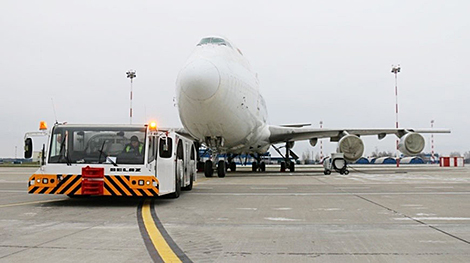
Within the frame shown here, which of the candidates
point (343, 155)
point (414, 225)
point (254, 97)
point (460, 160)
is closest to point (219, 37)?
point (254, 97)

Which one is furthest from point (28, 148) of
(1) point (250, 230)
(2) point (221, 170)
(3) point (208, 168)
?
(2) point (221, 170)

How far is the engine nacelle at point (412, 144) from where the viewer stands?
2581 cm

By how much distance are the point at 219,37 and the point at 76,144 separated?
422 inches

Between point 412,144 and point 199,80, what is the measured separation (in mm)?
15494

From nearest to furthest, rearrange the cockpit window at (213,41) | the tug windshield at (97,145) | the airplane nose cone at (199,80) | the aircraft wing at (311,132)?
the tug windshield at (97,145), the airplane nose cone at (199,80), the cockpit window at (213,41), the aircraft wing at (311,132)

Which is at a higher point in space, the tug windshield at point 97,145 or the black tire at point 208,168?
the tug windshield at point 97,145

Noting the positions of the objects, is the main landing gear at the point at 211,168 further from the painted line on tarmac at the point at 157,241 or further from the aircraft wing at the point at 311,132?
the painted line on tarmac at the point at 157,241

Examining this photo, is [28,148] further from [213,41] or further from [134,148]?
[213,41]

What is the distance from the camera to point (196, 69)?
15.8m

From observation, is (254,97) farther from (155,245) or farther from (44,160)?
(155,245)

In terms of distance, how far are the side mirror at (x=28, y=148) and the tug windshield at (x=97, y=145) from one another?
0.38 m

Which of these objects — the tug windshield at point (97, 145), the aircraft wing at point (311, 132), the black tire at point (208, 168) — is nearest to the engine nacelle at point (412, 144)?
the aircraft wing at point (311, 132)

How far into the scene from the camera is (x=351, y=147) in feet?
77.8

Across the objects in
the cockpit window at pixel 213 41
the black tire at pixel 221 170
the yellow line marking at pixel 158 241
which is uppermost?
the cockpit window at pixel 213 41
